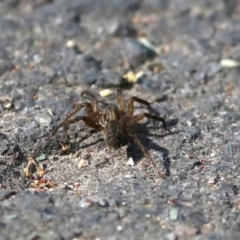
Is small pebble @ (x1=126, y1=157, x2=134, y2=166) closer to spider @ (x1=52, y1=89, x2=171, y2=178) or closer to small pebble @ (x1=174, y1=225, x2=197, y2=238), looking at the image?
spider @ (x1=52, y1=89, x2=171, y2=178)

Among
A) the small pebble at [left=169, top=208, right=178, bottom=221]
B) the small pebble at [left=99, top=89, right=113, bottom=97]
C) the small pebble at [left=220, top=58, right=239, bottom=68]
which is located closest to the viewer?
the small pebble at [left=169, top=208, right=178, bottom=221]

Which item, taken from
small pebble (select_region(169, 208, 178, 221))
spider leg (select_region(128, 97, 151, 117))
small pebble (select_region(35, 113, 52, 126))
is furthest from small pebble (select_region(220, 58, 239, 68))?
small pebble (select_region(169, 208, 178, 221))

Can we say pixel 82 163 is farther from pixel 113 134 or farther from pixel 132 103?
pixel 132 103

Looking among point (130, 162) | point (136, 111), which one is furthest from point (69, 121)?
point (136, 111)

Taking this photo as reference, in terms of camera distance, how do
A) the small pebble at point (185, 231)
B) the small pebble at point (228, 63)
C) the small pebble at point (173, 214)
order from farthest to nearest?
the small pebble at point (228, 63)
the small pebble at point (173, 214)
the small pebble at point (185, 231)

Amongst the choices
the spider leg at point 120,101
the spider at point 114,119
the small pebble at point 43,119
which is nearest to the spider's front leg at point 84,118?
the spider at point 114,119

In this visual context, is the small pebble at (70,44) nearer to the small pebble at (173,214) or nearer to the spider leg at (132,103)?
the spider leg at (132,103)

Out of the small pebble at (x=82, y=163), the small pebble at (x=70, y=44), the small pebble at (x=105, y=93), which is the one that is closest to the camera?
the small pebble at (x=82, y=163)
